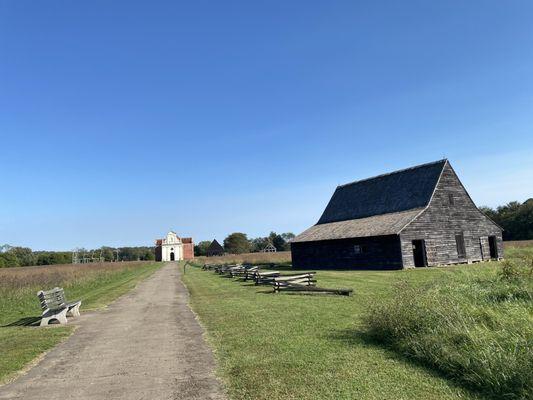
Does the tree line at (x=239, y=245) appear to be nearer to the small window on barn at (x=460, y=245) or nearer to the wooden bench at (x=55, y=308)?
the small window on barn at (x=460, y=245)

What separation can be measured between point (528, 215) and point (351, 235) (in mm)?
44552

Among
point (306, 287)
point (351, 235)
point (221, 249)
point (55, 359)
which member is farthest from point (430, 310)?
point (221, 249)

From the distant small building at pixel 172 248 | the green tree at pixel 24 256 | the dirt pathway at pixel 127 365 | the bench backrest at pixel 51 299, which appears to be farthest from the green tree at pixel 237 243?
the dirt pathway at pixel 127 365

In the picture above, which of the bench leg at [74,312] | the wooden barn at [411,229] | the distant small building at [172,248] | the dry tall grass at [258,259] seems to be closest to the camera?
the bench leg at [74,312]

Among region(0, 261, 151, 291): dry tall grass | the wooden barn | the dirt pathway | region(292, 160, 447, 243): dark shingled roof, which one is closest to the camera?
the dirt pathway

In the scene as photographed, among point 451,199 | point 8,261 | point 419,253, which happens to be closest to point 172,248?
point 8,261

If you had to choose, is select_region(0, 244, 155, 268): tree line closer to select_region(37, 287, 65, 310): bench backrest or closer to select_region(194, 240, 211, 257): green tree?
select_region(194, 240, 211, 257): green tree

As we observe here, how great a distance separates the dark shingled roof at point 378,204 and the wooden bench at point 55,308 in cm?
2314

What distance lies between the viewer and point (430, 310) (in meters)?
8.33

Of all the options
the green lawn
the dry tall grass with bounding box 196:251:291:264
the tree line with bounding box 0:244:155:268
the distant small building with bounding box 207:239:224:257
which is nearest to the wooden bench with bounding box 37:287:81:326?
the green lawn

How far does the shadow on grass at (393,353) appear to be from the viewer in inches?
227

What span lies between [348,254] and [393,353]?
97.0 feet

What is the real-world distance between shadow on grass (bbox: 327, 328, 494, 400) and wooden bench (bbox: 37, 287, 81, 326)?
8.88 m

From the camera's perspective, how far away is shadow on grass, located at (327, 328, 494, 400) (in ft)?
18.9
